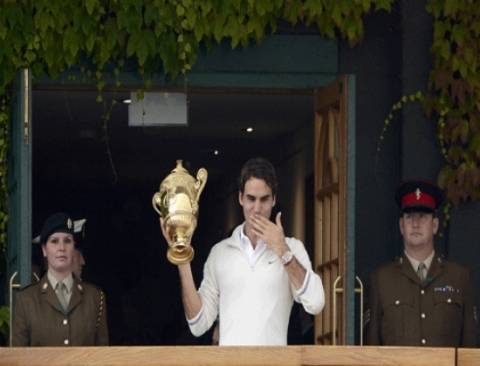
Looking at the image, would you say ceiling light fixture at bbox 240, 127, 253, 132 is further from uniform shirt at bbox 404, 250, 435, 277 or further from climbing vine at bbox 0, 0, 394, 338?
uniform shirt at bbox 404, 250, 435, 277

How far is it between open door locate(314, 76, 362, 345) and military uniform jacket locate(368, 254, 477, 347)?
0.58 ft

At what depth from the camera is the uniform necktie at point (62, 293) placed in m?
7.35

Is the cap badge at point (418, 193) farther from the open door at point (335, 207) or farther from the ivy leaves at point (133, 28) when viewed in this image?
the ivy leaves at point (133, 28)

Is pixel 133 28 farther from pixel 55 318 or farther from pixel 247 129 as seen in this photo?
pixel 247 129

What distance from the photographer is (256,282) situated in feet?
21.5

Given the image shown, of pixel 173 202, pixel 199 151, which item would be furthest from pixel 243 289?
pixel 199 151

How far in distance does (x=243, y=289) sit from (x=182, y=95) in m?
2.38

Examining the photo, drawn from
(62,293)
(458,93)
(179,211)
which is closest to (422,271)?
(458,93)

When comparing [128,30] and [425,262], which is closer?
[425,262]

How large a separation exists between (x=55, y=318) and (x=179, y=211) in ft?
7.23

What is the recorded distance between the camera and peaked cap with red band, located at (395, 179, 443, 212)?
7.63 meters

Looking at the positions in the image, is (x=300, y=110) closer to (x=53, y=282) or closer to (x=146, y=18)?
(x=146, y=18)

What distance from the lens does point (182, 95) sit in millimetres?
8664

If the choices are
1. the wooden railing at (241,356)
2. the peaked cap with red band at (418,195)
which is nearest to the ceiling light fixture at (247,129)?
the peaked cap with red band at (418,195)
